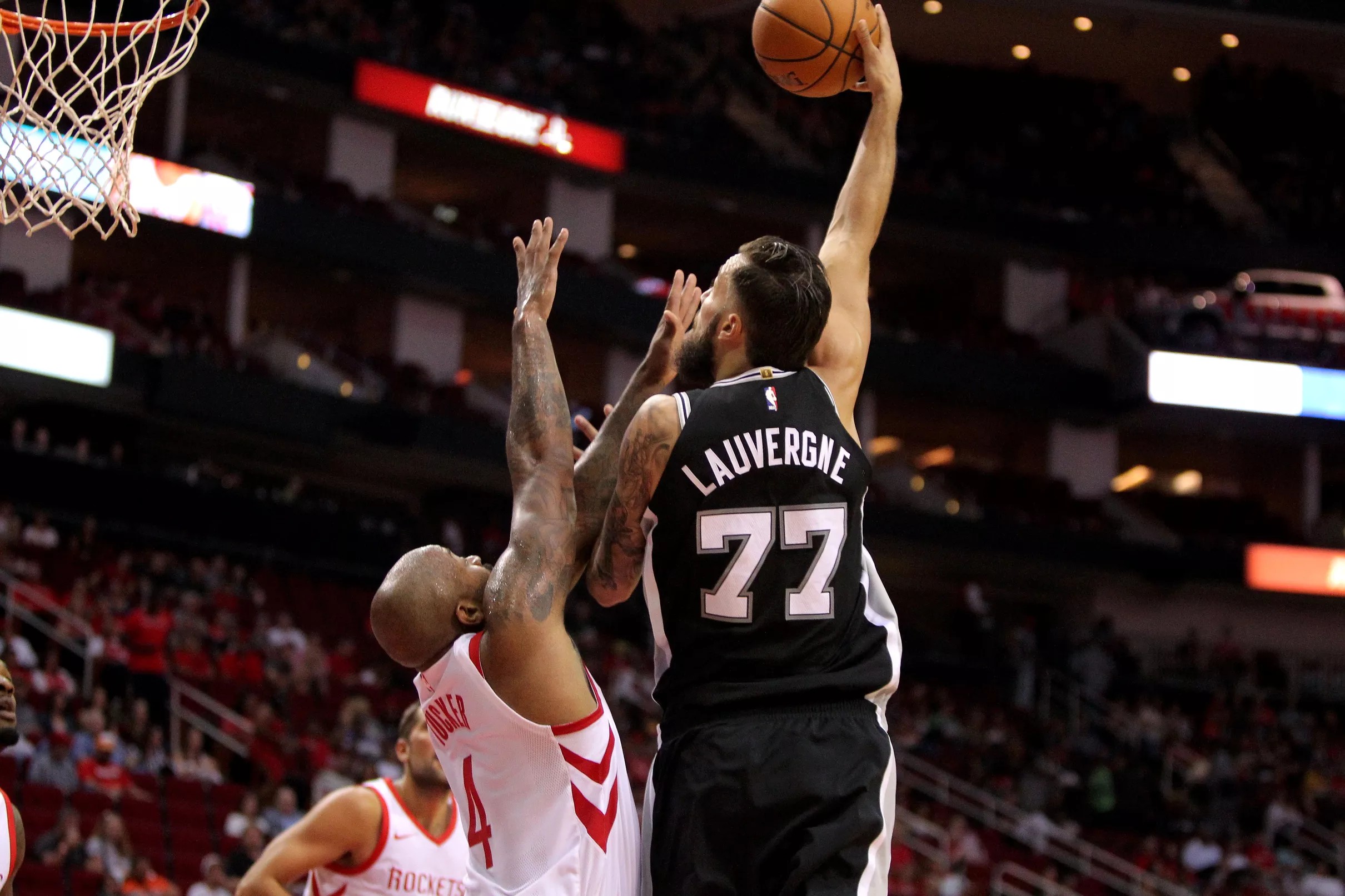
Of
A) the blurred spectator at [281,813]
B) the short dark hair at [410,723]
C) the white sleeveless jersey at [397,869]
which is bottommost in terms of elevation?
the blurred spectator at [281,813]

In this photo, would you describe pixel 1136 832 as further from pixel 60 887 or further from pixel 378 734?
pixel 60 887

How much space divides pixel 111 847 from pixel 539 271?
320 inches

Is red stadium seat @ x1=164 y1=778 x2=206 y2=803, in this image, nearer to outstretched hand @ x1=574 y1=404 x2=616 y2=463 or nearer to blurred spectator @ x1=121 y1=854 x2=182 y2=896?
blurred spectator @ x1=121 y1=854 x2=182 y2=896

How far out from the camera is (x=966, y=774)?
20.2m

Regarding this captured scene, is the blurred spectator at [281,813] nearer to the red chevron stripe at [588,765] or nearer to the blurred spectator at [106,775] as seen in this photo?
the blurred spectator at [106,775]

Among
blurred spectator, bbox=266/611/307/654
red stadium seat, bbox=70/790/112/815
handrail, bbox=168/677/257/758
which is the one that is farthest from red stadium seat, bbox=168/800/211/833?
blurred spectator, bbox=266/611/307/654

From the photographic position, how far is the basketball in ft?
15.5

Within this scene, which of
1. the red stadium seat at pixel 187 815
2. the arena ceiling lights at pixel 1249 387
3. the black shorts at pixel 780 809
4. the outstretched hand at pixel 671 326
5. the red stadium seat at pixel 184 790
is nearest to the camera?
the black shorts at pixel 780 809

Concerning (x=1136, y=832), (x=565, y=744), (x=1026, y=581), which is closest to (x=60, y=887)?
(x=565, y=744)

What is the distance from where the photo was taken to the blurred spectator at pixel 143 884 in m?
10.6

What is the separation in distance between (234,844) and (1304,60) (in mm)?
27054

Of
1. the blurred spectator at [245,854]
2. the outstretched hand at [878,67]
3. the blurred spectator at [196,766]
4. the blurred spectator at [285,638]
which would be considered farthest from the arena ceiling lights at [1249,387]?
the outstretched hand at [878,67]

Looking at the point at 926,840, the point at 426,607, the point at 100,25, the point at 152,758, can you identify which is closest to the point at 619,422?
the point at 426,607

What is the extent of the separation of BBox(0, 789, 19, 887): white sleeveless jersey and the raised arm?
8.35ft
